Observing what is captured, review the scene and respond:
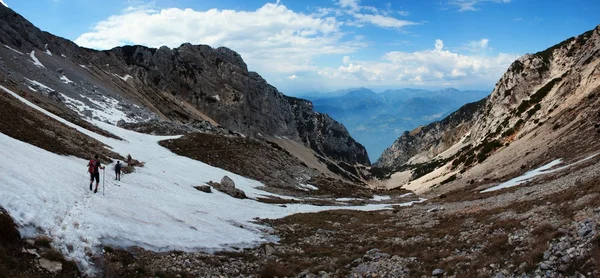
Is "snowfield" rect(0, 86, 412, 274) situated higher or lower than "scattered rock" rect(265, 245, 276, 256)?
higher

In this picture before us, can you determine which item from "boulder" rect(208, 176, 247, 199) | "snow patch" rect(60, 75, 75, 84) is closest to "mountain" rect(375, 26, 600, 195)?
"boulder" rect(208, 176, 247, 199)

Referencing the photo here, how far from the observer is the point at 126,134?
180 ft

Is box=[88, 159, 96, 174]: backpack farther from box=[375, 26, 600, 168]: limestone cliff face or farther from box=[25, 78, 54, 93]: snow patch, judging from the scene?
box=[375, 26, 600, 168]: limestone cliff face

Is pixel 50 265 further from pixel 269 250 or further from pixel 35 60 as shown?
pixel 35 60

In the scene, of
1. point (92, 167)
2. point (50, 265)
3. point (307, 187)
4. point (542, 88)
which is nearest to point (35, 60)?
point (307, 187)

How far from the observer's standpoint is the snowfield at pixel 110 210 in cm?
1338

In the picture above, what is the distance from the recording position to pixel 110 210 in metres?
17.8

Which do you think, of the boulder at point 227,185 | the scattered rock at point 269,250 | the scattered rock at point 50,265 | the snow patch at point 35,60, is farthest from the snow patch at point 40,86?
the scattered rock at point 50,265

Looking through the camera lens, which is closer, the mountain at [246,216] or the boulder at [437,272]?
the mountain at [246,216]

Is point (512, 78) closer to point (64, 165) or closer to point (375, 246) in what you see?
point (375, 246)

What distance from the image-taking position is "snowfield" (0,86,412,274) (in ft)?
43.9

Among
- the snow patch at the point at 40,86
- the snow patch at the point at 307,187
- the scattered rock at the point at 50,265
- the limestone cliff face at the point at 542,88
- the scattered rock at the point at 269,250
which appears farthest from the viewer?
the limestone cliff face at the point at 542,88

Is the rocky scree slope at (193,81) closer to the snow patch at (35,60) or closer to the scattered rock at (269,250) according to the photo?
the snow patch at (35,60)

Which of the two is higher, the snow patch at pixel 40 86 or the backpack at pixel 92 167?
the snow patch at pixel 40 86
